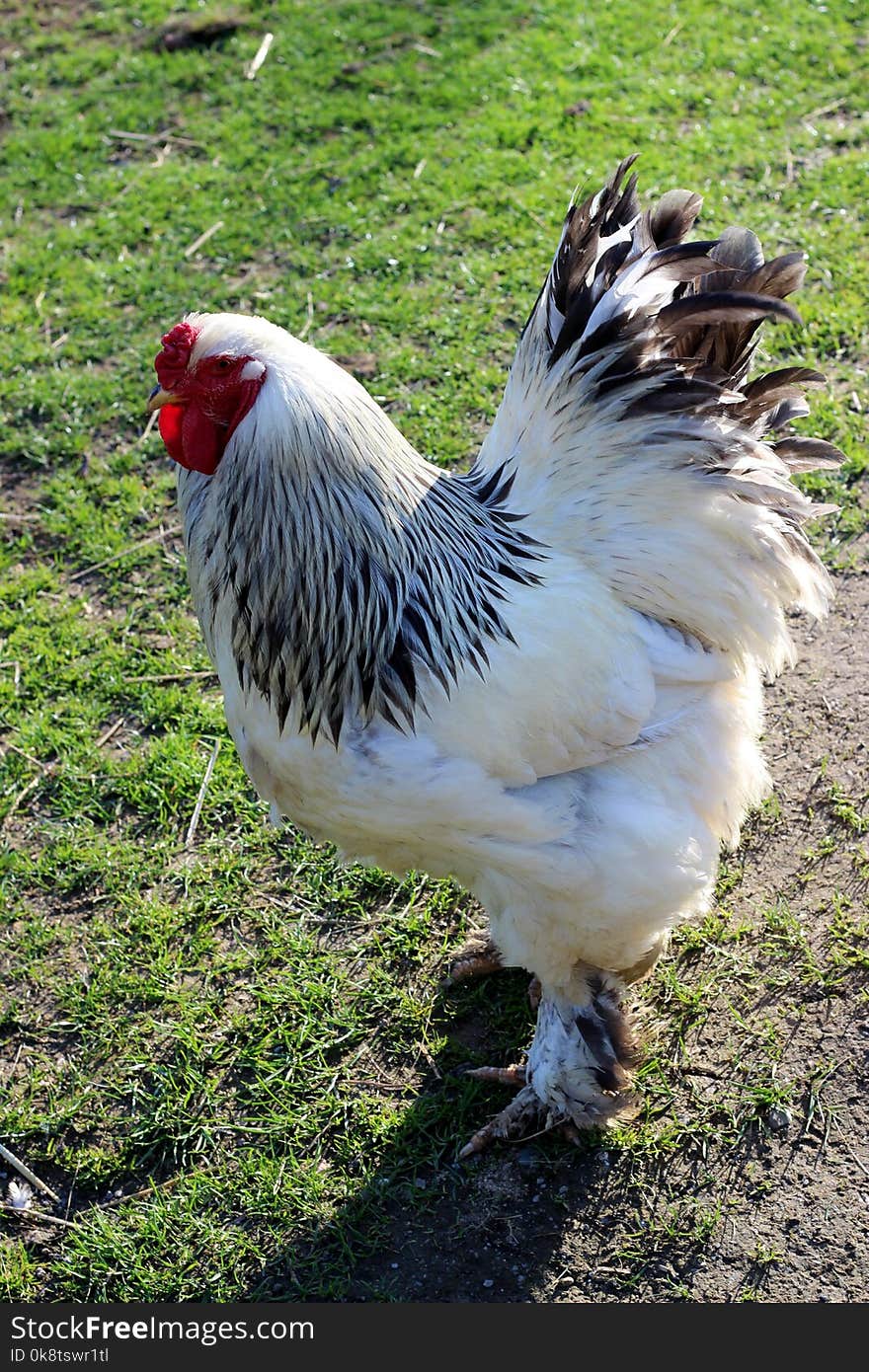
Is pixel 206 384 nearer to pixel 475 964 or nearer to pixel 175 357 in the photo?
pixel 175 357

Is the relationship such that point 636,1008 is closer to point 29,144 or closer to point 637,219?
point 637,219

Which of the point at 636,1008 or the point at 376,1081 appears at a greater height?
the point at 636,1008

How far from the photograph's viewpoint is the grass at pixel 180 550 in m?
3.63

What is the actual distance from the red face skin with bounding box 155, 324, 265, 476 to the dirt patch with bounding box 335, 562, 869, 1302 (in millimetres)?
2105

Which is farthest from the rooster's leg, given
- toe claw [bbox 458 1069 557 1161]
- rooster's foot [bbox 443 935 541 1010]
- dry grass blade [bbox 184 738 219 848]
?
dry grass blade [bbox 184 738 219 848]

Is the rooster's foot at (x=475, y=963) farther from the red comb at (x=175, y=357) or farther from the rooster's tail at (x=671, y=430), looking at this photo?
the red comb at (x=175, y=357)

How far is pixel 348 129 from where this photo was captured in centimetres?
746

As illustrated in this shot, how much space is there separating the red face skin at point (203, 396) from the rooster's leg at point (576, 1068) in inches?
72.8

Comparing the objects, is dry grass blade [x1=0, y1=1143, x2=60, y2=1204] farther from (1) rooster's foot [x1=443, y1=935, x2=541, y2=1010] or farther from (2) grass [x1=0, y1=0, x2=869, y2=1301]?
(1) rooster's foot [x1=443, y1=935, x2=541, y2=1010]

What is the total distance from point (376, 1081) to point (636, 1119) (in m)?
0.83

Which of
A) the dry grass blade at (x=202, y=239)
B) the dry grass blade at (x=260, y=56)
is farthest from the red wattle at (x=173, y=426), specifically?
the dry grass blade at (x=260, y=56)

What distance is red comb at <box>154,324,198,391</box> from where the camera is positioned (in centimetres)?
298

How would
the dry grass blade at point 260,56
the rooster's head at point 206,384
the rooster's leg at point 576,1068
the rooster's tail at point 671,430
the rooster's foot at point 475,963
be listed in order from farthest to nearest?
the dry grass blade at point 260,56, the rooster's foot at point 475,963, the rooster's leg at point 576,1068, the rooster's tail at point 671,430, the rooster's head at point 206,384

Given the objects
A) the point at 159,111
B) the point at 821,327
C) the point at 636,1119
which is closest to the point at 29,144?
the point at 159,111
